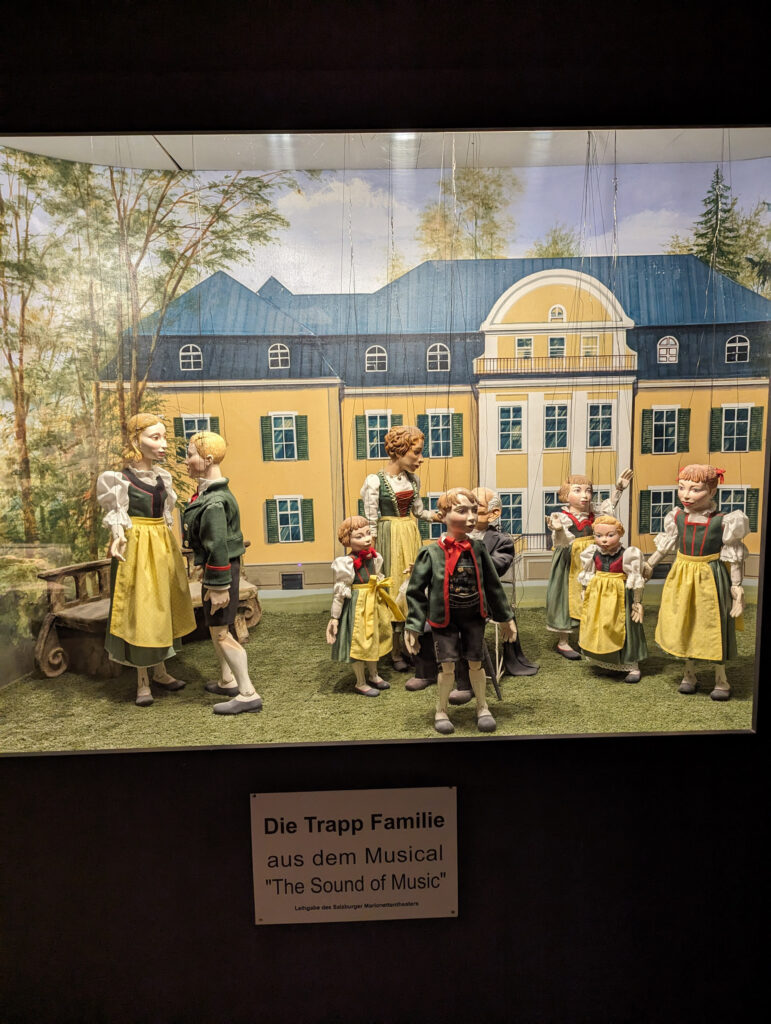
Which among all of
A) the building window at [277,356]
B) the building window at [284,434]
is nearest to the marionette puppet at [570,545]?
the building window at [284,434]

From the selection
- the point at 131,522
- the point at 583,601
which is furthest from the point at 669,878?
the point at 131,522

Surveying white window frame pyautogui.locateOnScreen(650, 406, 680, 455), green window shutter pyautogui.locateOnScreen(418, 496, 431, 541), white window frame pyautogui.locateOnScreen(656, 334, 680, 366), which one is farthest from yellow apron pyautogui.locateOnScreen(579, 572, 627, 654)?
white window frame pyautogui.locateOnScreen(656, 334, 680, 366)

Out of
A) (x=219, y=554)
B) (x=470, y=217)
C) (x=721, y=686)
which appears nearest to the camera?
(x=470, y=217)

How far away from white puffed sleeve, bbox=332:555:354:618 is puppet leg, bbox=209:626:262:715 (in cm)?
31

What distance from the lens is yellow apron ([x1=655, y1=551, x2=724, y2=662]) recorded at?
228 cm

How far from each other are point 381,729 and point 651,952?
1.14 m

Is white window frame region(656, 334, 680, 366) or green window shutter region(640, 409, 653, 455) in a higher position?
white window frame region(656, 334, 680, 366)

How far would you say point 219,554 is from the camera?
86.5 inches

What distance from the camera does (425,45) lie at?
2.07 metres

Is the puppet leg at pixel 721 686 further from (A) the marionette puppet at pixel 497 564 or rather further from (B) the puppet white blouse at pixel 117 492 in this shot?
(B) the puppet white blouse at pixel 117 492

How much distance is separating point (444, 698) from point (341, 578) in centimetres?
47

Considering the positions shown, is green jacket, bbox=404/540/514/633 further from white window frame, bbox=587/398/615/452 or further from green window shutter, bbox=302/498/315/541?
white window frame, bbox=587/398/615/452

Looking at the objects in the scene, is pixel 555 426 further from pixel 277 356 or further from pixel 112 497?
pixel 112 497

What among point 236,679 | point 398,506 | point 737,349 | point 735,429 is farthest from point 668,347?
point 236,679
